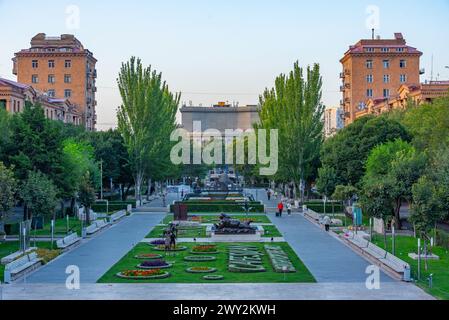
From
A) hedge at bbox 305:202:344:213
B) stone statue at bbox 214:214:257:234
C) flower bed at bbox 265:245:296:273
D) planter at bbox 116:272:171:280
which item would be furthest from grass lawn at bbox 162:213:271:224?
planter at bbox 116:272:171:280

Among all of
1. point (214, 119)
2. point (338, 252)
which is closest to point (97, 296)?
point (338, 252)

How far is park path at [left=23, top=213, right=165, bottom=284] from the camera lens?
87.5 ft

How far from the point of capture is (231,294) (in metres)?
22.7

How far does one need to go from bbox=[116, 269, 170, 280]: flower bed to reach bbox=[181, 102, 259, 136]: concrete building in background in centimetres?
16456

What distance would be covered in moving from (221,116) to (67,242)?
16024 cm

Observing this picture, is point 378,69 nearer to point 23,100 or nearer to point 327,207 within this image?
point 327,207

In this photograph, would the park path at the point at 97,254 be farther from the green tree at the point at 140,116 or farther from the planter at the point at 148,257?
the green tree at the point at 140,116

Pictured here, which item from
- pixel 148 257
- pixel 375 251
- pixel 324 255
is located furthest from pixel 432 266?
pixel 148 257

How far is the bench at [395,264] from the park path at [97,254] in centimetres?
1112

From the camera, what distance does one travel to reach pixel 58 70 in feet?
336

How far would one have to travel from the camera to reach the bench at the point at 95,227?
41375 millimetres

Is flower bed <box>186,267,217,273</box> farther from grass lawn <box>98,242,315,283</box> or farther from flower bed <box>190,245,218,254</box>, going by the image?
flower bed <box>190,245,218,254</box>

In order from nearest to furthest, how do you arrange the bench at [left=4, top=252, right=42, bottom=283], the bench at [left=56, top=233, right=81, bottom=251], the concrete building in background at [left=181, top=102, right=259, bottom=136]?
the bench at [left=4, top=252, right=42, bottom=283] < the bench at [left=56, top=233, right=81, bottom=251] < the concrete building in background at [left=181, top=102, right=259, bottom=136]
